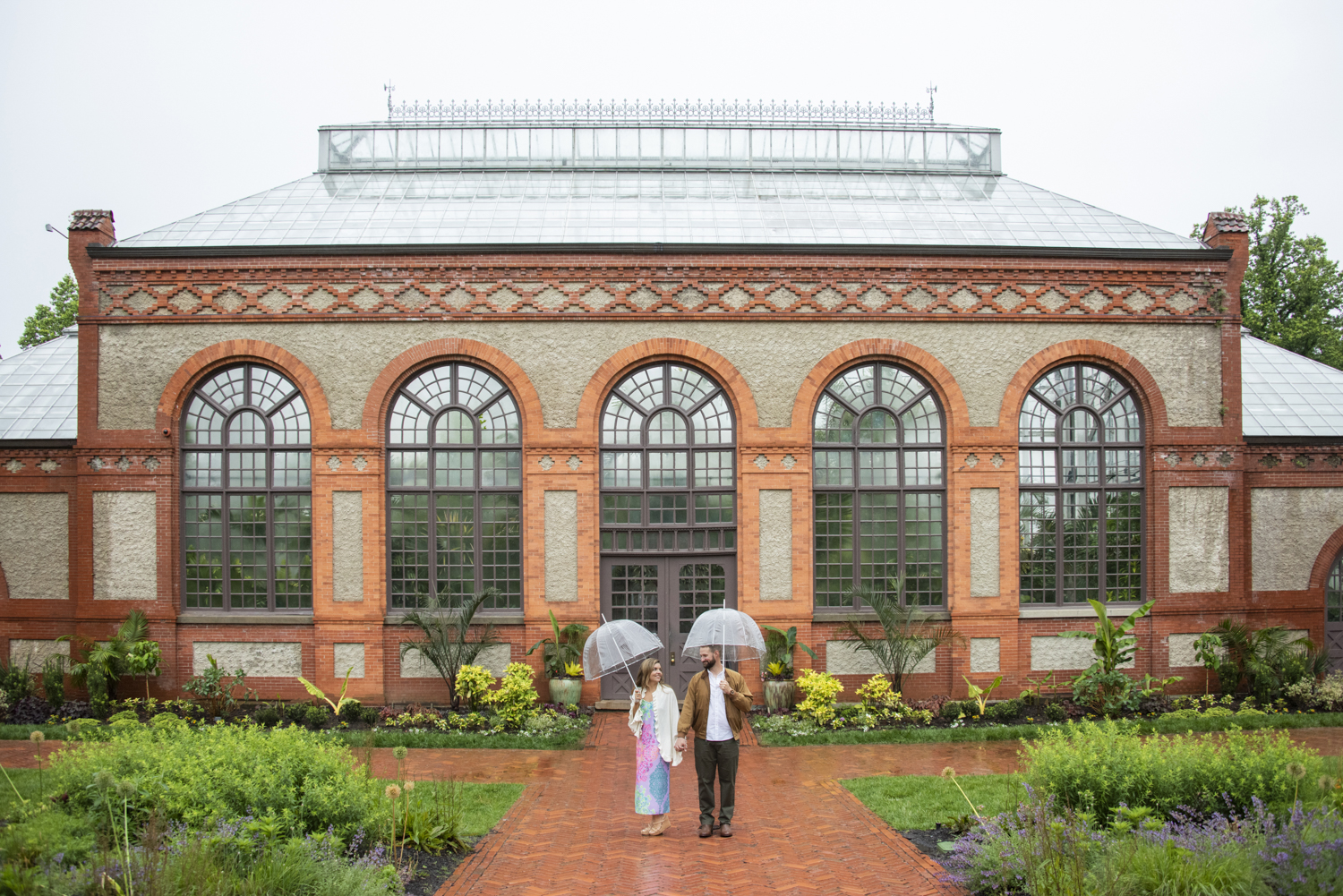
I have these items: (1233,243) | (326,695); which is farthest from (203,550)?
(1233,243)

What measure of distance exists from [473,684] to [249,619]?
4285 millimetres

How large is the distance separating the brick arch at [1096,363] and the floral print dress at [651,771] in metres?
9.55

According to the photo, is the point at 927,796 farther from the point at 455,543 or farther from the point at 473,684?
the point at 455,543

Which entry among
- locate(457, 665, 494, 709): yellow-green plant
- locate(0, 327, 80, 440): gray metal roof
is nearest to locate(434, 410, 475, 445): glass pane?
locate(457, 665, 494, 709): yellow-green plant

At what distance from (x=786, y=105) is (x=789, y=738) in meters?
14.1

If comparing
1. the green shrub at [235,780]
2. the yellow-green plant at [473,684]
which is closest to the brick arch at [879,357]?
the yellow-green plant at [473,684]

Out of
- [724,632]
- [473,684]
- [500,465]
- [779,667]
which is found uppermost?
[500,465]

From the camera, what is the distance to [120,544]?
14.8 meters

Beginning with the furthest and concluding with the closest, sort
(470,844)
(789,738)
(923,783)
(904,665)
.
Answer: (904,665) → (789,738) → (923,783) → (470,844)

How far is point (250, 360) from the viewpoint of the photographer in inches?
594

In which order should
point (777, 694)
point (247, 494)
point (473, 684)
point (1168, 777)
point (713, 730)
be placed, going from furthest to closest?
point (247, 494)
point (777, 694)
point (473, 684)
point (713, 730)
point (1168, 777)

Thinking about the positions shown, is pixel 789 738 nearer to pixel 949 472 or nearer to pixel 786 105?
pixel 949 472

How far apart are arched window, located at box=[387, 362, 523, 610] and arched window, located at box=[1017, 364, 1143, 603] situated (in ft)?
29.9

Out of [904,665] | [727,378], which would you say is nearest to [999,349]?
[727,378]
